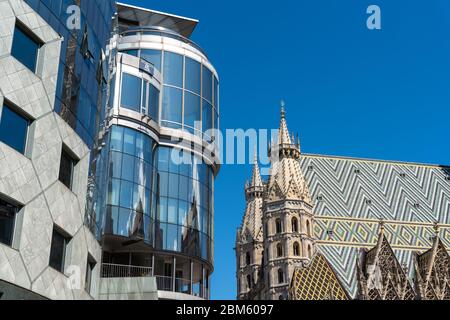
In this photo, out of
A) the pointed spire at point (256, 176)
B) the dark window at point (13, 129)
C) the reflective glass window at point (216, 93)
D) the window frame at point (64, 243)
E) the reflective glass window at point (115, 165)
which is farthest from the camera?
the pointed spire at point (256, 176)

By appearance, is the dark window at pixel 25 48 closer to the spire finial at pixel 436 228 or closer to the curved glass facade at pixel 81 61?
the curved glass facade at pixel 81 61

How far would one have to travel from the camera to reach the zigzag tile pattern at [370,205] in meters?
64.7

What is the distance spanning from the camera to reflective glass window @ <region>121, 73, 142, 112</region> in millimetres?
35344

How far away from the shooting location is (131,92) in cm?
3566

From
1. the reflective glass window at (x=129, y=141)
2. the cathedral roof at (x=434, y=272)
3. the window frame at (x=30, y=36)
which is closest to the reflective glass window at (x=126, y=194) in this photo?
the reflective glass window at (x=129, y=141)

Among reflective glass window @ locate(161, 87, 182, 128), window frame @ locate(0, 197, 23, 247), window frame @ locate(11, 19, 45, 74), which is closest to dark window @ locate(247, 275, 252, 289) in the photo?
reflective glass window @ locate(161, 87, 182, 128)

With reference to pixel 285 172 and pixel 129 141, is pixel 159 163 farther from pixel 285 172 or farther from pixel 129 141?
pixel 285 172

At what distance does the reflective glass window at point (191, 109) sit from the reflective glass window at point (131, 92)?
170 inches

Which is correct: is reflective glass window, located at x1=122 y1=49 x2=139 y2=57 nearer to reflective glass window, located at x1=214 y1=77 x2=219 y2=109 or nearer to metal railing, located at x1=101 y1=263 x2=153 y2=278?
reflective glass window, located at x1=214 y1=77 x2=219 y2=109

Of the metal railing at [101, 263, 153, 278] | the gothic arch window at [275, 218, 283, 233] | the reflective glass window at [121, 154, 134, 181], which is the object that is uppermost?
the gothic arch window at [275, 218, 283, 233]

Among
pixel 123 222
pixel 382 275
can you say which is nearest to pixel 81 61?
pixel 123 222

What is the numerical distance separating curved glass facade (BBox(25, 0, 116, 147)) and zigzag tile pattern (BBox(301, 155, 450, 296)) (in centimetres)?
3931

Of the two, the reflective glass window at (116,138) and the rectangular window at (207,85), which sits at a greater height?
the rectangular window at (207,85)
